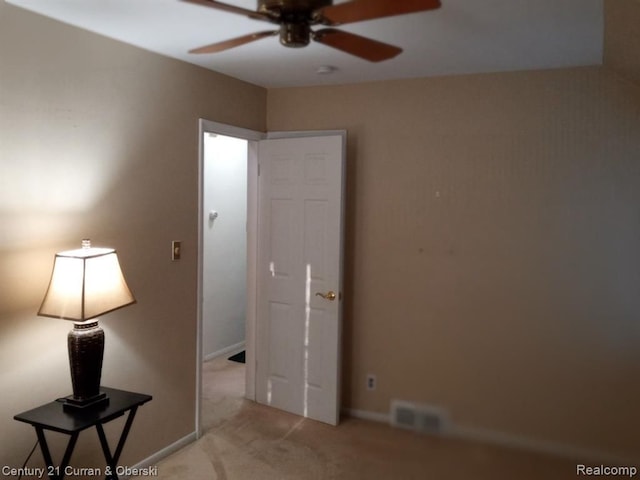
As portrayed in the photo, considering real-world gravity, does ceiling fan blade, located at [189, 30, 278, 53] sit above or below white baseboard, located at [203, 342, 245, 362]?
above

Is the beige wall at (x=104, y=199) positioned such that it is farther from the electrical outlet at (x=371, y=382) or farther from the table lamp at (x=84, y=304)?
the electrical outlet at (x=371, y=382)

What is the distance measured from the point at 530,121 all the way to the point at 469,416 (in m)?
1.81

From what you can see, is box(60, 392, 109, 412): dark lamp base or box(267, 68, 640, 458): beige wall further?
box(267, 68, 640, 458): beige wall

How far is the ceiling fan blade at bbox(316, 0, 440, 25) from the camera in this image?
1387 mm

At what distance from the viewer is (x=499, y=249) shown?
3.18m

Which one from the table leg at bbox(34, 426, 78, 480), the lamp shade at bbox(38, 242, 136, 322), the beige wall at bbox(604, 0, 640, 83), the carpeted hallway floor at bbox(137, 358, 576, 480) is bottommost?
the carpeted hallway floor at bbox(137, 358, 576, 480)

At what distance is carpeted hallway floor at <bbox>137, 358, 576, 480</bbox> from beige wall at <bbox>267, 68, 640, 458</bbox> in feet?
0.84

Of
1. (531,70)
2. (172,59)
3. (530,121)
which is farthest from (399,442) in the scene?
(172,59)

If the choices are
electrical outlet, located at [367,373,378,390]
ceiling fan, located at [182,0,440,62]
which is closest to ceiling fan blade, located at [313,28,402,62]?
ceiling fan, located at [182,0,440,62]

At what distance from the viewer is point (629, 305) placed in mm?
2871

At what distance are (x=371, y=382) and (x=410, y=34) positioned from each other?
2.29m

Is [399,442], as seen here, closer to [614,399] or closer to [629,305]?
[614,399]

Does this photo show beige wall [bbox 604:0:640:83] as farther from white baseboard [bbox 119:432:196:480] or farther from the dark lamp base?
white baseboard [bbox 119:432:196:480]

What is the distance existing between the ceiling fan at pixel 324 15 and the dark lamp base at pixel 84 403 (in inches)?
63.4
